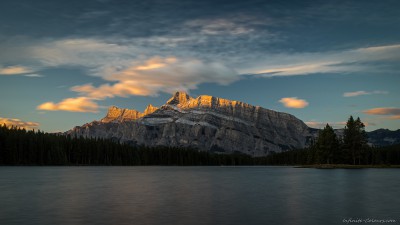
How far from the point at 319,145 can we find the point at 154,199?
436ft

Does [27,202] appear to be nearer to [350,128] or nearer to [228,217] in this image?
[228,217]

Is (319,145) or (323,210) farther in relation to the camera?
(319,145)

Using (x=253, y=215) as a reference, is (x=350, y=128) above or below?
above

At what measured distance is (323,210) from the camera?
136 ft

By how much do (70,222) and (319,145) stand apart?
151 m

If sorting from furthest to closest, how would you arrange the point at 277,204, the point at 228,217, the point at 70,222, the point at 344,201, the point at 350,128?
the point at 350,128 → the point at 344,201 → the point at 277,204 → the point at 228,217 → the point at 70,222

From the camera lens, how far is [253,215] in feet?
123

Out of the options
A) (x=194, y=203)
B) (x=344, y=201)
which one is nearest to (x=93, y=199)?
(x=194, y=203)

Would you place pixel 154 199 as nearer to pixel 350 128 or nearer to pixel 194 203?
pixel 194 203

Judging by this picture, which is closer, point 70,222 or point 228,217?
point 70,222

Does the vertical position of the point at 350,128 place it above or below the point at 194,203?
above

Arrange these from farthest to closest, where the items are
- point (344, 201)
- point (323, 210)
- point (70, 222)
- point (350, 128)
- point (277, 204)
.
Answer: point (350, 128) → point (344, 201) → point (277, 204) → point (323, 210) → point (70, 222)

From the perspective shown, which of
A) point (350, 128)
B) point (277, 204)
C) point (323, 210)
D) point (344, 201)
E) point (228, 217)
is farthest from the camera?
point (350, 128)

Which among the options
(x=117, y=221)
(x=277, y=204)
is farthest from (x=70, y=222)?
(x=277, y=204)
